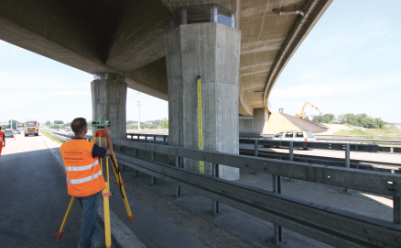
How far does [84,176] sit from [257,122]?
55.6m

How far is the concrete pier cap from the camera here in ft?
21.7

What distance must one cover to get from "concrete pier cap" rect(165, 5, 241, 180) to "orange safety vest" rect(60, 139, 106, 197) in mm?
4335

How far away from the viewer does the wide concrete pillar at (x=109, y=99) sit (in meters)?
16.1

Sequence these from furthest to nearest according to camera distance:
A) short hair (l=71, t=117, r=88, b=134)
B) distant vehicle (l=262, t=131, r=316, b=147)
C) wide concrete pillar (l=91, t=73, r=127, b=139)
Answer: distant vehicle (l=262, t=131, r=316, b=147) < wide concrete pillar (l=91, t=73, r=127, b=139) < short hair (l=71, t=117, r=88, b=134)

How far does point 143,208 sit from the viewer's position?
13.5 ft

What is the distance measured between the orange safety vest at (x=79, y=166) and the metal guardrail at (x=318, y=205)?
184 centimetres

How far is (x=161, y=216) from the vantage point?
3766mm

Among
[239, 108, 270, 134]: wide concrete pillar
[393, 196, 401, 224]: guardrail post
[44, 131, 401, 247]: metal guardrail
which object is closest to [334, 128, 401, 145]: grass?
[239, 108, 270, 134]: wide concrete pillar

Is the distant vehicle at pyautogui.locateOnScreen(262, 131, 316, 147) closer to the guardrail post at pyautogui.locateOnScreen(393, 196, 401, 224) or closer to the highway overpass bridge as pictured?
the highway overpass bridge

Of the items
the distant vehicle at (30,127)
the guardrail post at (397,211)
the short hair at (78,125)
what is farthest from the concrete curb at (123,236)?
the distant vehicle at (30,127)

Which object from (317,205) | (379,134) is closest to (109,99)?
(317,205)

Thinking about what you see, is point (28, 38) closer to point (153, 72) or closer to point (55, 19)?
point (55, 19)

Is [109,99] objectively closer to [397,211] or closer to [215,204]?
[215,204]

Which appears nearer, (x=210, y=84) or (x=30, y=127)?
(x=210, y=84)
